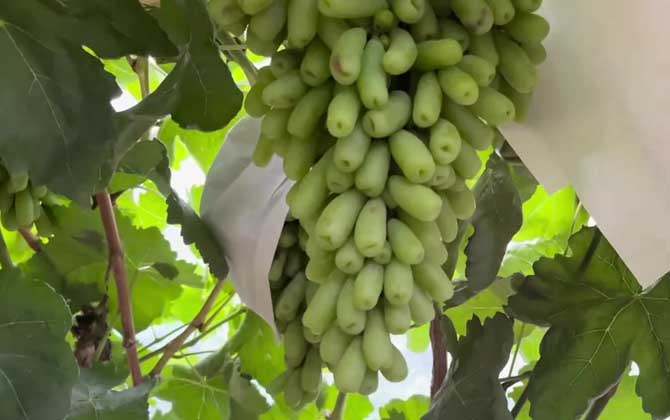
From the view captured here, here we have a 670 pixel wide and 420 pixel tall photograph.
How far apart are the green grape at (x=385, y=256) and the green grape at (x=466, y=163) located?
0.17 feet

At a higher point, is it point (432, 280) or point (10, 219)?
point (432, 280)

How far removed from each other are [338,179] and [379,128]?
1.2 inches

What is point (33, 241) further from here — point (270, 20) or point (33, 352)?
point (270, 20)

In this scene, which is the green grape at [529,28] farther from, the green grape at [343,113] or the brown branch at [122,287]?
the brown branch at [122,287]

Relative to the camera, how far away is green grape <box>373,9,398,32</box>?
0.43 m

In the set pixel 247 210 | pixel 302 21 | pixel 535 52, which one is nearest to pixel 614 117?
pixel 535 52

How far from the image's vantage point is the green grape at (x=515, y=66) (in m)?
0.45

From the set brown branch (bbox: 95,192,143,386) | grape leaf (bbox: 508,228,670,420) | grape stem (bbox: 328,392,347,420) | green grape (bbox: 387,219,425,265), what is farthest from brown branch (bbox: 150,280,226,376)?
green grape (bbox: 387,219,425,265)

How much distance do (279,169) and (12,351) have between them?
0.64 feet

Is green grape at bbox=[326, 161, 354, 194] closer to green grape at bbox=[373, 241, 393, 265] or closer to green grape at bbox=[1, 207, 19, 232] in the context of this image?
green grape at bbox=[373, 241, 393, 265]

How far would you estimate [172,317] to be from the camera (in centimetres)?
106

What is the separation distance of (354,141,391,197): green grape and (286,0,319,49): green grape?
2.2 inches

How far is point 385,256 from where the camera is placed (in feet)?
1.39

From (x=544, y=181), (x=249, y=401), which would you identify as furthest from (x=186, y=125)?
(x=249, y=401)
